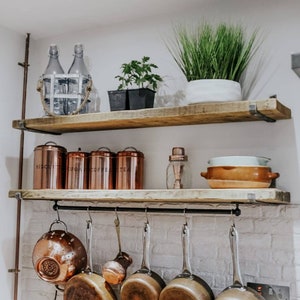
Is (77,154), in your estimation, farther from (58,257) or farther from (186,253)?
(186,253)

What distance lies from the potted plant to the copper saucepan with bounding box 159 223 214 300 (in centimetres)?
65

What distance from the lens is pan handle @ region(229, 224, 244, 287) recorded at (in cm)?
193

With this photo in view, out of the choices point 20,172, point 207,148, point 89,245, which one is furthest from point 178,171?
point 20,172

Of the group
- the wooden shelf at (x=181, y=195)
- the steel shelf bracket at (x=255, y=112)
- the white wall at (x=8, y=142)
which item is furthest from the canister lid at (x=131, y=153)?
the white wall at (x=8, y=142)

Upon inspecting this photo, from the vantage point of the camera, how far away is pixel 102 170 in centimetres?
225

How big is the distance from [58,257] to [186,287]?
66cm

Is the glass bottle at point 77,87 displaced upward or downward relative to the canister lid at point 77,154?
upward

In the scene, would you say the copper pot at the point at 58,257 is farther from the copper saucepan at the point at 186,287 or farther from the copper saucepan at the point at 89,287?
the copper saucepan at the point at 186,287

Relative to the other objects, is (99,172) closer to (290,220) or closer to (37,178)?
(37,178)

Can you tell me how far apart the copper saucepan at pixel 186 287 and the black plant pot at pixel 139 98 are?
614mm

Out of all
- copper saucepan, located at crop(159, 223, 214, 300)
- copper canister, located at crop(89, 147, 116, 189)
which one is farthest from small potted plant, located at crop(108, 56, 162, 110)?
copper saucepan, located at crop(159, 223, 214, 300)

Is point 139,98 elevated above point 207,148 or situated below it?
above

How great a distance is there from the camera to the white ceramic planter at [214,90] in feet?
6.27

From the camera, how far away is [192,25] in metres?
2.26
